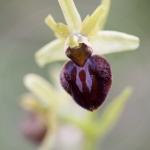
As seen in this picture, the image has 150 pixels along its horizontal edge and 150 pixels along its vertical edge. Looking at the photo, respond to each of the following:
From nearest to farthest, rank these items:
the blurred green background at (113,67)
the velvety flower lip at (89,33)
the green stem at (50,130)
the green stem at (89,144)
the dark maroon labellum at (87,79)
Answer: the dark maroon labellum at (87,79) → the velvety flower lip at (89,33) → the green stem at (89,144) → the green stem at (50,130) → the blurred green background at (113,67)

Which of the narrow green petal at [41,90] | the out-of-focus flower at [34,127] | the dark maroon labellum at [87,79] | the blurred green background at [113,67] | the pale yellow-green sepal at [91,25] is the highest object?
the blurred green background at [113,67]

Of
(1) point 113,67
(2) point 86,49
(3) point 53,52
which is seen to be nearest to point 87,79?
(2) point 86,49

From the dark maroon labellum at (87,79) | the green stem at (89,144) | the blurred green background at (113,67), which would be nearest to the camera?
the dark maroon labellum at (87,79)

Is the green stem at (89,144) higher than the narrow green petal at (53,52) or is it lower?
lower

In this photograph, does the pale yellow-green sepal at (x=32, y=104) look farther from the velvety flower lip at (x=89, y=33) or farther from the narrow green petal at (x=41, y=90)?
the velvety flower lip at (x=89, y=33)

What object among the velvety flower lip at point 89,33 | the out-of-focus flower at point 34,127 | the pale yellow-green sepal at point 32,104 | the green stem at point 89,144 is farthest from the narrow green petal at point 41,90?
the velvety flower lip at point 89,33

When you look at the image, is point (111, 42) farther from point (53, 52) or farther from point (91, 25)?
point (53, 52)

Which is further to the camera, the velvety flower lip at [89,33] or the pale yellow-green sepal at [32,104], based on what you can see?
the pale yellow-green sepal at [32,104]
